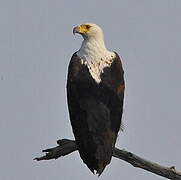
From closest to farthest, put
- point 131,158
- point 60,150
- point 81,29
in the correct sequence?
point 131,158 < point 60,150 < point 81,29

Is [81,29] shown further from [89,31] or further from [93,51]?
[93,51]

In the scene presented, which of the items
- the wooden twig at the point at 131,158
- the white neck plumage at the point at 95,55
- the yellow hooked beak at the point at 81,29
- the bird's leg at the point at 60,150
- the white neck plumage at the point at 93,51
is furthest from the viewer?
the yellow hooked beak at the point at 81,29

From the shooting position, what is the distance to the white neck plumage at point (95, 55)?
43.9 ft

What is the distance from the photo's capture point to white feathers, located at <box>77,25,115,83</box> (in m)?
13.4

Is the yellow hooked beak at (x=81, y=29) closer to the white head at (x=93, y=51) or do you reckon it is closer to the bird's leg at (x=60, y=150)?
the white head at (x=93, y=51)

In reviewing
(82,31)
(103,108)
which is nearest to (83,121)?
(103,108)

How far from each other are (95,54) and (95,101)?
3.28 ft

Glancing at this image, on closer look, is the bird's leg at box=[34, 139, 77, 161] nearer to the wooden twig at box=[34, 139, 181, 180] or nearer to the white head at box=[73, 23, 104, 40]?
the wooden twig at box=[34, 139, 181, 180]

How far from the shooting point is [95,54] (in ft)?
45.0

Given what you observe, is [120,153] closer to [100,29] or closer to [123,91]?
[123,91]

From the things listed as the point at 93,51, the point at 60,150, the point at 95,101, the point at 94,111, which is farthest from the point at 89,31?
the point at 60,150

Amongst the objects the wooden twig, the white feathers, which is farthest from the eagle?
the wooden twig

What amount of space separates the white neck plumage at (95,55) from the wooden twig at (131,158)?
113 cm

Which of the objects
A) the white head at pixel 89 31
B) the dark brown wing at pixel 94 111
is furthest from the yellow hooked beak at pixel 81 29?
the dark brown wing at pixel 94 111
